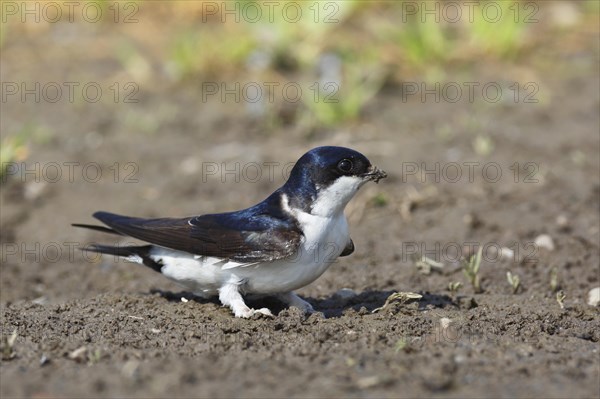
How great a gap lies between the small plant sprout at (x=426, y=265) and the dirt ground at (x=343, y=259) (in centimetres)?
4

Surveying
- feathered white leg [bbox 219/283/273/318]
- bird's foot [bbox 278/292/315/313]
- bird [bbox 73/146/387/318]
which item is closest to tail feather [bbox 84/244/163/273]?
bird [bbox 73/146/387/318]

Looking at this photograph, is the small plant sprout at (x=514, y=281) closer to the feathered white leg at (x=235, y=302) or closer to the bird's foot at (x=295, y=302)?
the bird's foot at (x=295, y=302)

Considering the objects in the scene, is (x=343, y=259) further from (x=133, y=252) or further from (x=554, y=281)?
(x=133, y=252)

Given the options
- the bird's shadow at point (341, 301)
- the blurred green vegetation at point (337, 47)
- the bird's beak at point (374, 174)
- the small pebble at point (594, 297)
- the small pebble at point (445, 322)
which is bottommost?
the small pebble at point (594, 297)

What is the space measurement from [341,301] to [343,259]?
116 cm

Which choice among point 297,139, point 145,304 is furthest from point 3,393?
point 297,139

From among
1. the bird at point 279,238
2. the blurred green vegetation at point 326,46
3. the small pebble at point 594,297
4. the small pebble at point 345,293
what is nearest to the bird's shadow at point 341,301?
the small pebble at point 345,293

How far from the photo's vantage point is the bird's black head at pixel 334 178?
14.7ft

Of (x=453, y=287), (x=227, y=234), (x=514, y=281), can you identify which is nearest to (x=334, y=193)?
(x=227, y=234)

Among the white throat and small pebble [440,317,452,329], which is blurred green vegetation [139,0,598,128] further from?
small pebble [440,317,452,329]

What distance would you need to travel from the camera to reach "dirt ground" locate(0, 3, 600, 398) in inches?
138

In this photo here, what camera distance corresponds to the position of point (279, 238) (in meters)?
4.39

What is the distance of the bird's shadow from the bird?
139 millimetres

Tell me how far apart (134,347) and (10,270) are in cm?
256
